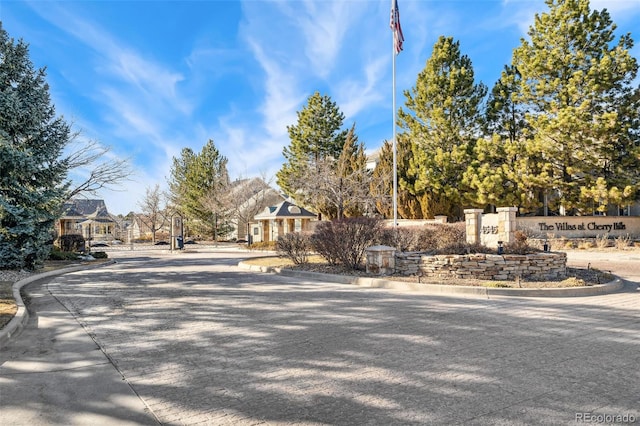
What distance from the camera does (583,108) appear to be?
23.5 meters

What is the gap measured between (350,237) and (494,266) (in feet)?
13.7

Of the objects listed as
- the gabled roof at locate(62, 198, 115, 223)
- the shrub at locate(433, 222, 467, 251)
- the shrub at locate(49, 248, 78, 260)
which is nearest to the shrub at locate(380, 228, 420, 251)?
the shrub at locate(433, 222, 467, 251)

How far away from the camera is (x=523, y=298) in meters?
8.78

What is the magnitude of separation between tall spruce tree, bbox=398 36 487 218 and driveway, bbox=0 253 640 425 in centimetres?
2119

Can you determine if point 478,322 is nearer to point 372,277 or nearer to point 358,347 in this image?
point 358,347

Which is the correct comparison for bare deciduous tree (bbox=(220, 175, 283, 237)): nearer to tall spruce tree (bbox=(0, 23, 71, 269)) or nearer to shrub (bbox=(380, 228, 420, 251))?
tall spruce tree (bbox=(0, 23, 71, 269))

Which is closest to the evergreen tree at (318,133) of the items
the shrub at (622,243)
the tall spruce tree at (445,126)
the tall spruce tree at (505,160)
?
the tall spruce tree at (445,126)

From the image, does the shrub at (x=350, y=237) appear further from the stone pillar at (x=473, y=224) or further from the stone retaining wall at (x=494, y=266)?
the stone pillar at (x=473, y=224)

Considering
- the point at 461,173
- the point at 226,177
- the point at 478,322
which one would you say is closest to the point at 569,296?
the point at 478,322

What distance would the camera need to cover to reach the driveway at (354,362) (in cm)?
337

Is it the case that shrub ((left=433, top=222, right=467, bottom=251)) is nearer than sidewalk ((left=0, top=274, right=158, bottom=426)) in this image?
No

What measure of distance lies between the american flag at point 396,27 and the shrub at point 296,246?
9687 millimetres

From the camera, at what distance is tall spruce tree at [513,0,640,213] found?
23.5 metres

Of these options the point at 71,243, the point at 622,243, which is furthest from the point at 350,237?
the point at 71,243
